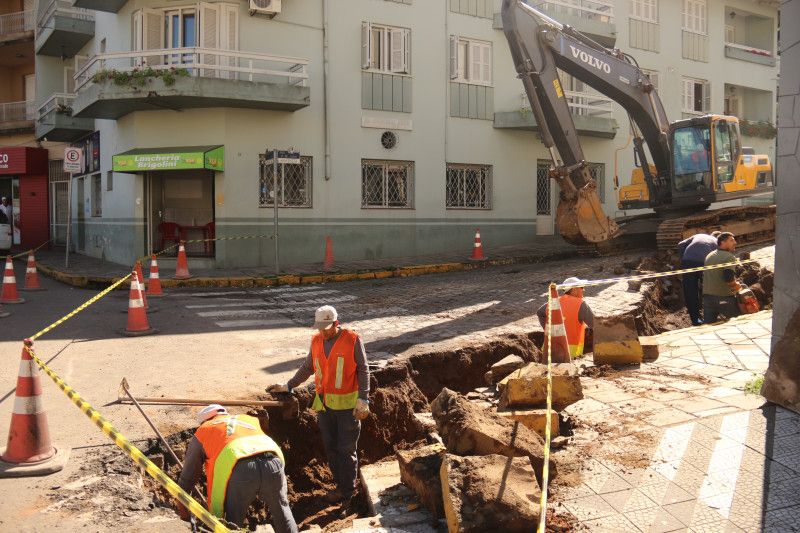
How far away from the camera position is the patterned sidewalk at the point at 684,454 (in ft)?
14.1

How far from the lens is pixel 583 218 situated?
46.2 ft

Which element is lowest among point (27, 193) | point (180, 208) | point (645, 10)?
point (180, 208)

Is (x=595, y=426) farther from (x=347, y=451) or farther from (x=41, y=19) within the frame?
(x=41, y=19)

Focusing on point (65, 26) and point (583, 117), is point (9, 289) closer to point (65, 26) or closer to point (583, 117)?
point (65, 26)

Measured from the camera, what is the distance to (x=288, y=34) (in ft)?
57.7

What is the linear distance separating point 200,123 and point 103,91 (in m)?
2.30

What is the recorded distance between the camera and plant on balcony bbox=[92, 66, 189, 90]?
1563 cm

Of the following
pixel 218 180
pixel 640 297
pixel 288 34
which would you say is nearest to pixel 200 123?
pixel 218 180

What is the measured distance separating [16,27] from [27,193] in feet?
21.8

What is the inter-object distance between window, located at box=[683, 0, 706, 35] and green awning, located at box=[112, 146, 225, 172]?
58.5 feet

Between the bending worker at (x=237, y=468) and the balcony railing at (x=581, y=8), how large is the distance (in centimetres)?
1857

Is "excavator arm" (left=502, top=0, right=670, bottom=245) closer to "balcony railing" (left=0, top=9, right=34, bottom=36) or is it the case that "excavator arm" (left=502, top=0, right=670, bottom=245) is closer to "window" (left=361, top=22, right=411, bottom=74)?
"window" (left=361, top=22, right=411, bottom=74)

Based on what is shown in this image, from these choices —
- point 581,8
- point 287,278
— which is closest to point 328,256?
point 287,278

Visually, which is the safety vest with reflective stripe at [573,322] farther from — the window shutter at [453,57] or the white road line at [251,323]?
the window shutter at [453,57]
